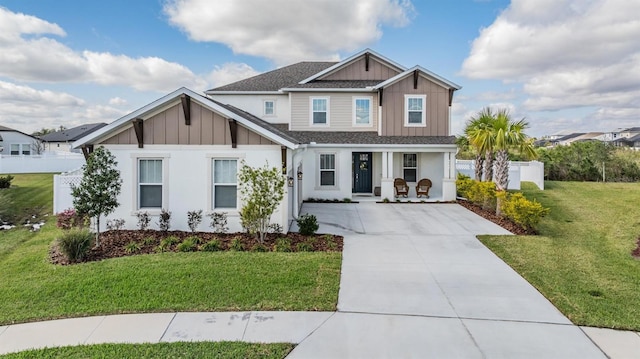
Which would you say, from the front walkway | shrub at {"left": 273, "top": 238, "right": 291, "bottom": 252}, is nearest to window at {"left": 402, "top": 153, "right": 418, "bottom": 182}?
shrub at {"left": 273, "top": 238, "right": 291, "bottom": 252}

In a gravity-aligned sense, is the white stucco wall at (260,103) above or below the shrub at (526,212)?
above

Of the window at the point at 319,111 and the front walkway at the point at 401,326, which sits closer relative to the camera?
the front walkway at the point at 401,326

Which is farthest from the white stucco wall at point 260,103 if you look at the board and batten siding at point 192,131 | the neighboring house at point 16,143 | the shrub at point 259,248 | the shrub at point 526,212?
the neighboring house at point 16,143

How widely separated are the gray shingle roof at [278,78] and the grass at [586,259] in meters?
13.9

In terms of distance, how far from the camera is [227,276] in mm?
6891

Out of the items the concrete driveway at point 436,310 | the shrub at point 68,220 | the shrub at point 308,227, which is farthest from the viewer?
the shrub at point 68,220

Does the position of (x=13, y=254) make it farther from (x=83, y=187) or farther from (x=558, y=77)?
(x=558, y=77)

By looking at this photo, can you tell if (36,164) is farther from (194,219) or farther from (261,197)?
(261,197)

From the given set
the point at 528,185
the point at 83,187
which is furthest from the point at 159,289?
the point at 528,185

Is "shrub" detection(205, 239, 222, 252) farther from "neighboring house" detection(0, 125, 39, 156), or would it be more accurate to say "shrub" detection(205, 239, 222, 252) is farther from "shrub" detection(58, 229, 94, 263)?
"neighboring house" detection(0, 125, 39, 156)

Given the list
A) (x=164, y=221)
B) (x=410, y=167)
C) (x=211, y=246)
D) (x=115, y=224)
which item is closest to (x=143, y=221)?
(x=164, y=221)

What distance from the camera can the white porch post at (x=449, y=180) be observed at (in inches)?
667

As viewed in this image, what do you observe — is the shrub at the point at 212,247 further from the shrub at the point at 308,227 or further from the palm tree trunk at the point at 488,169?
the palm tree trunk at the point at 488,169

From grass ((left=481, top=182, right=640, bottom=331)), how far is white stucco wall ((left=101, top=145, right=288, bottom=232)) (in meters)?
6.54
